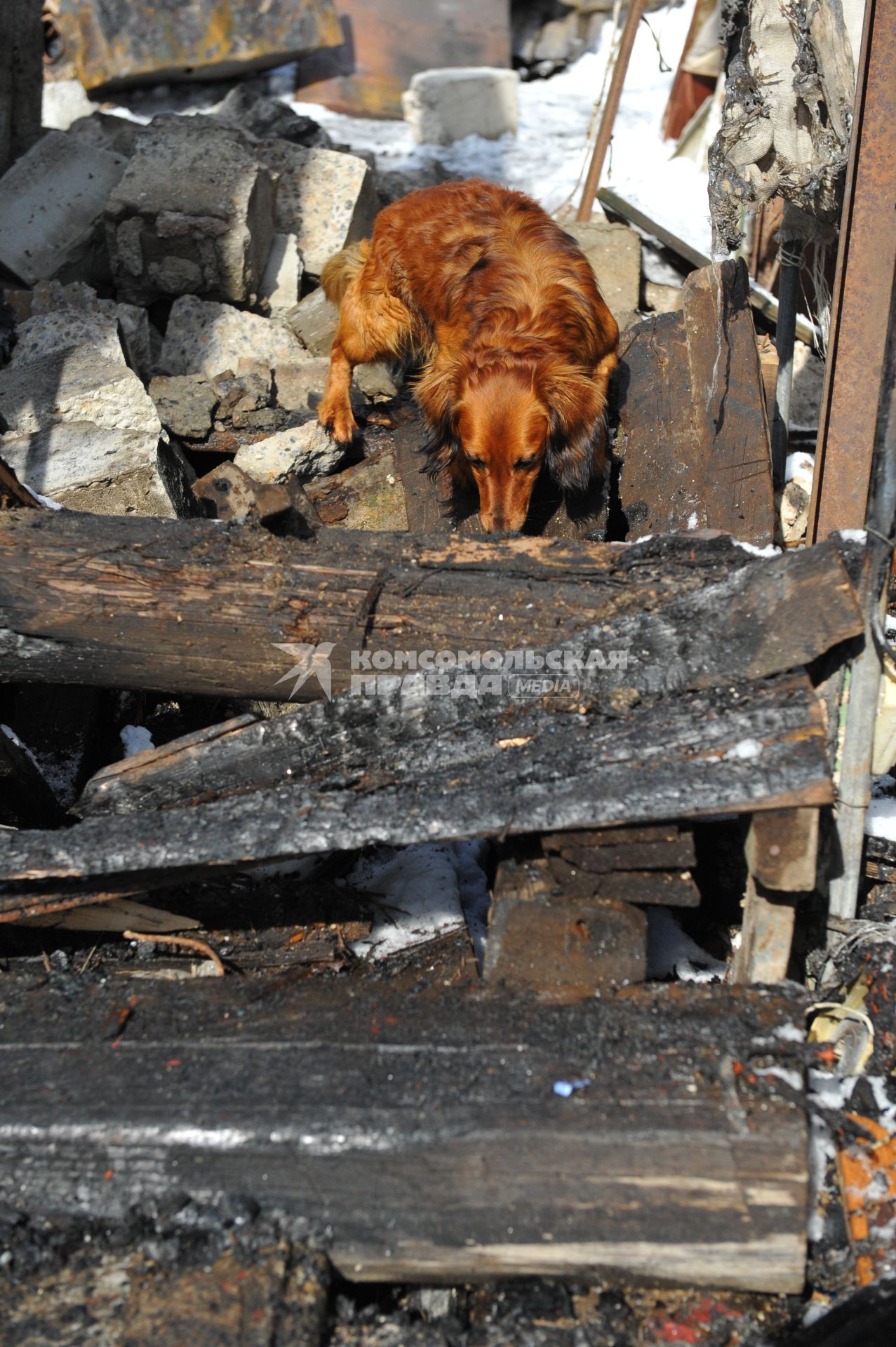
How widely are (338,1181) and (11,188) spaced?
244 inches

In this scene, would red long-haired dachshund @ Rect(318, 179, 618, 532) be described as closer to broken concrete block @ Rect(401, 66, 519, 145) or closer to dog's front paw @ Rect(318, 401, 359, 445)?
dog's front paw @ Rect(318, 401, 359, 445)

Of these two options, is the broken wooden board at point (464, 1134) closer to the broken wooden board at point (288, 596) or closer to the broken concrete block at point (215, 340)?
the broken wooden board at point (288, 596)

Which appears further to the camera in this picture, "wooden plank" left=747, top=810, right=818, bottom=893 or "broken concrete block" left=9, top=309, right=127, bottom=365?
"broken concrete block" left=9, top=309, right=127, bottom=365

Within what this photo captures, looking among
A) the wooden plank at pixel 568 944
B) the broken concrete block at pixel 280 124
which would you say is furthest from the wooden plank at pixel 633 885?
the broken concrete block at pixel 280 124

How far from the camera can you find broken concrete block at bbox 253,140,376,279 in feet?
20.7

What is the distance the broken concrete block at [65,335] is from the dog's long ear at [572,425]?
215 centimetres

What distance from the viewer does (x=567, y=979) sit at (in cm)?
234

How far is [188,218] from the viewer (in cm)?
559

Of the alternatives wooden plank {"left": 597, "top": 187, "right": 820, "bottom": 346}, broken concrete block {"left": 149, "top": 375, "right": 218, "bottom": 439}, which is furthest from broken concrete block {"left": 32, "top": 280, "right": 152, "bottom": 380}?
wooden plank {"left": 597, "top": 187, "right": 820, "bottom": 346}

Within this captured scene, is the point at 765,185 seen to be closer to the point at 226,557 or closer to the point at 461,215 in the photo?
the point at 461,215

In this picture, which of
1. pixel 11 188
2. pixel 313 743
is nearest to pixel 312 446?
pixel 313 743

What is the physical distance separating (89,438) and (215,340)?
1567 mm

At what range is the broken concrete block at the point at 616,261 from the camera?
609cm

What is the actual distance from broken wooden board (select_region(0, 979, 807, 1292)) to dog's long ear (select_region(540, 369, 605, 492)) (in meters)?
2.26
